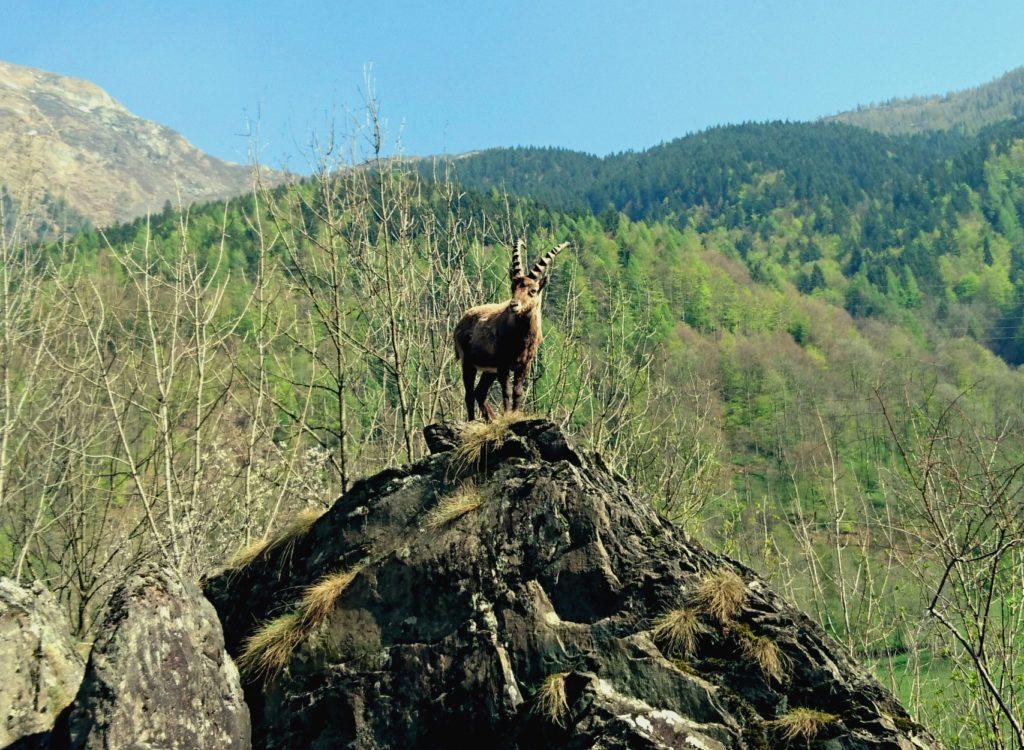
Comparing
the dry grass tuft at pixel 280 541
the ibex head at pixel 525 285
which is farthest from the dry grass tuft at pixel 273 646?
the ibex head at pixel 525 285

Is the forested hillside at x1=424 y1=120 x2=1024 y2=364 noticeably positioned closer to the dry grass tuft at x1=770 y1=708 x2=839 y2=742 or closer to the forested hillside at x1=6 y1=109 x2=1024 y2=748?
the forested hillside at x1=6 y1=109 x2=1024 y2=748

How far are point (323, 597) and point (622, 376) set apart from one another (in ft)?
38.2

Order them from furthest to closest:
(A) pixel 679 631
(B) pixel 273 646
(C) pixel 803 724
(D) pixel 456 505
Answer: (D) pixel 456 505 → (B) pixel 273 646 → (A) pixel 679 631 → (C) pixel 803 724

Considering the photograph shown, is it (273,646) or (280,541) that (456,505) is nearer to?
(273,646)

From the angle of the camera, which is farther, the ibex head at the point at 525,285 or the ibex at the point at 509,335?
the ibex at the point at 509,335

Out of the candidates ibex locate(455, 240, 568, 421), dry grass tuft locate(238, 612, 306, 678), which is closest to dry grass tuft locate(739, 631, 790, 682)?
ibex locate(455, 240, 568, 421)

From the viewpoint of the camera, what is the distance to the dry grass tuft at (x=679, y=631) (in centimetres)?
644

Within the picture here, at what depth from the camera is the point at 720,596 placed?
6621 millimetres

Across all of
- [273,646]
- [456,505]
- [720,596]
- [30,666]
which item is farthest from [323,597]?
[720,596]

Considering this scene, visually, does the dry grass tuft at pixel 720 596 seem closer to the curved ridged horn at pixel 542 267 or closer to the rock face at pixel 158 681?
the curved ridged horn at pixel 542 267

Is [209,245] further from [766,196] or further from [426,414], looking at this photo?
[766,196]

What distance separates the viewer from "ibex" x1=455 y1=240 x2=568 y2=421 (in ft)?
28.8

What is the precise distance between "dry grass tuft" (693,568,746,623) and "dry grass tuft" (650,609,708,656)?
14cm

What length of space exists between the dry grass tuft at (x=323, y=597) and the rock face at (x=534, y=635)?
0.02 m
